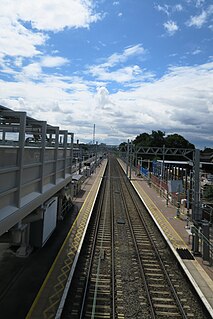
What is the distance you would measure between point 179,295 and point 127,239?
544 cm

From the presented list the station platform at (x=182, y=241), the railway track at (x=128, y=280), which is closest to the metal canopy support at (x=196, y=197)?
the station platform at (x=182, y=241)

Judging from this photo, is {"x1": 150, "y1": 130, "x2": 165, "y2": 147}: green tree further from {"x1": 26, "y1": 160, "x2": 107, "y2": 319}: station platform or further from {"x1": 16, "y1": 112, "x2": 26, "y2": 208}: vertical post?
{"x1": 16, "y1": 112, "x2": 26, "y2": 208}: vertical post

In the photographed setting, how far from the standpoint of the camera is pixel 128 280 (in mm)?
9227

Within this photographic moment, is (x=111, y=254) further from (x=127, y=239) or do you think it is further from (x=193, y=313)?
(x=193, y=313)

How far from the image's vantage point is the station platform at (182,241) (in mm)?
8369

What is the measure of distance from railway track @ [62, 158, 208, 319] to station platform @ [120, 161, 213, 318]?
0.95 feet

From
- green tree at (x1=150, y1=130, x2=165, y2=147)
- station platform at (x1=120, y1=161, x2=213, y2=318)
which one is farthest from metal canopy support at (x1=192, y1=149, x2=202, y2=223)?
green tree at (x1=150, y1=130, x2=165, y2=147)

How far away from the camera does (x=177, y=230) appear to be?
1461 cm

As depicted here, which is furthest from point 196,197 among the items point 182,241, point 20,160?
point 20,160

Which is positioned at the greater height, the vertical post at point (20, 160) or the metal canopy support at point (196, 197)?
the vertical post at point (20, 160)

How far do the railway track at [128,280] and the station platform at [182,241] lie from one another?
0.95ft

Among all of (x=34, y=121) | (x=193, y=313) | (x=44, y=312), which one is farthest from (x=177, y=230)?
(x=34, y=121)

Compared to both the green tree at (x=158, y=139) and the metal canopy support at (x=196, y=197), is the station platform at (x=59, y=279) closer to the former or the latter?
the metal canopy support at (x=196, y=197)

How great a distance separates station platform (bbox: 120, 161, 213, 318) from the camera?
837 centimetres
